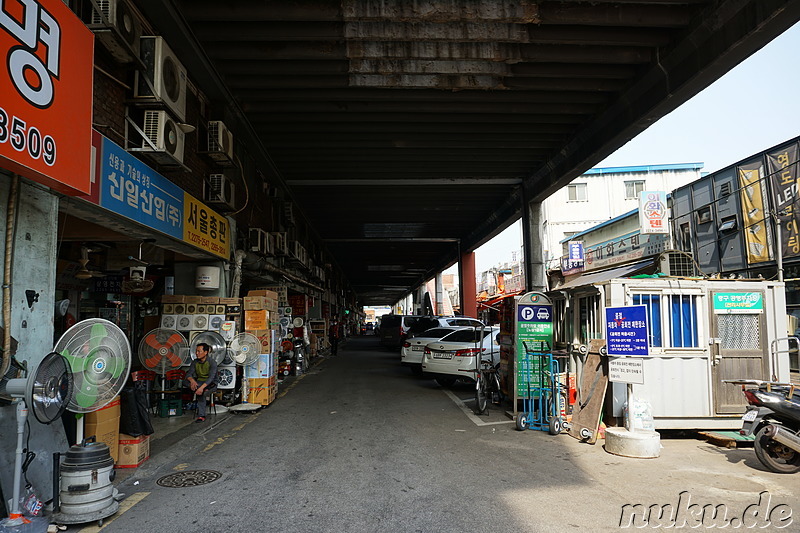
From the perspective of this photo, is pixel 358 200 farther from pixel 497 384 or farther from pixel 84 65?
pixel 84 65

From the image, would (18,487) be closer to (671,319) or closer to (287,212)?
(671,319)

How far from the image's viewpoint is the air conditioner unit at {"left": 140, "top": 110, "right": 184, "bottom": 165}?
7637 millimetres

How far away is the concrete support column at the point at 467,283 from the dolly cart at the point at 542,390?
20088 millimetres

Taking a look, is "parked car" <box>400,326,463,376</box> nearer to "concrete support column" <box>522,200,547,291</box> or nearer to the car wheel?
the car wheel

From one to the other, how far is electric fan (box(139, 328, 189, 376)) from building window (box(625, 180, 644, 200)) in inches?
1218

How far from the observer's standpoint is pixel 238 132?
41.1 ft

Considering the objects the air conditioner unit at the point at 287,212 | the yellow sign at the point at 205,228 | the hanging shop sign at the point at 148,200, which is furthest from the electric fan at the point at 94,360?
the air conditioner unit at the point at 287,212

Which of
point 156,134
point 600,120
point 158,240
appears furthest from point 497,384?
point 156,134

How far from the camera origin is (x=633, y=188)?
109 feet

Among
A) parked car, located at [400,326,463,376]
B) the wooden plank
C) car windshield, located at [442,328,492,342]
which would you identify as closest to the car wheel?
car windshield, located at [442,328,492,342]

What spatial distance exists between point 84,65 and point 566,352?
8.15 meters

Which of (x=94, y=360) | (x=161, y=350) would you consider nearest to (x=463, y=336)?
(x=161, y=350)

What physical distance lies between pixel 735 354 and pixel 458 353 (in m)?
6.25

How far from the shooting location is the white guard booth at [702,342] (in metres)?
7.91
